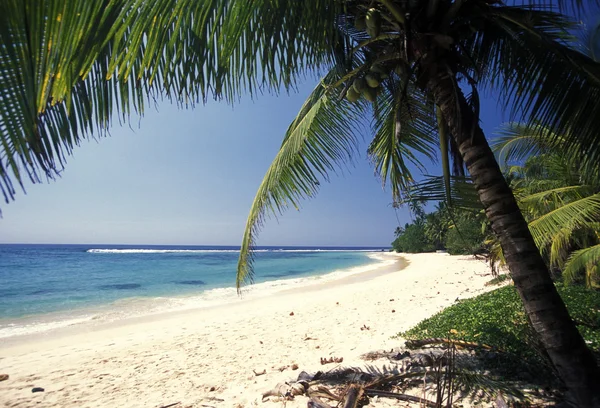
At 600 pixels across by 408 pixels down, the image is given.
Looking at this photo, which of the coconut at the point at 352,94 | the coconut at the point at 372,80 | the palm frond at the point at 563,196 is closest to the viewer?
the coconut at the point at 372,80

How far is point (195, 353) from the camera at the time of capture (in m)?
5.82

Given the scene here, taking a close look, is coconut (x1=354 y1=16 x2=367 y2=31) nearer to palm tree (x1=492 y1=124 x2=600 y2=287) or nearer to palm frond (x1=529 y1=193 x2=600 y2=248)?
palm tree (x1=492 y1=124 x2=600 y2=287)

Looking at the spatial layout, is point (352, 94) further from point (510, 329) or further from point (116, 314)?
point (116, 314)

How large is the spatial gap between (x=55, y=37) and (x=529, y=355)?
4.34m

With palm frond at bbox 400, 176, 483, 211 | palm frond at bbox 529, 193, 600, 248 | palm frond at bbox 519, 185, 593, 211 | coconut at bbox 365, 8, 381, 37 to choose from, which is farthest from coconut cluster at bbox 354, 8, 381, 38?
palm frond at bbox 519, 185, 593, 211

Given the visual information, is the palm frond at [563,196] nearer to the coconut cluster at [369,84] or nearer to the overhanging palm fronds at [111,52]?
the coconut cluster at [369,84]

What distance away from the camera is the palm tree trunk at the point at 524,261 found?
188cm

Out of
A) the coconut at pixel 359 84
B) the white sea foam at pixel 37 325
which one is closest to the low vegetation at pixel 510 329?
the coconut at pixel 359 84

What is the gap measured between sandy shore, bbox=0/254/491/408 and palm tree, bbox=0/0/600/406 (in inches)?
67.6

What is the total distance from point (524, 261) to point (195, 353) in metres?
5.71

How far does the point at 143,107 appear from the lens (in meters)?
1.87

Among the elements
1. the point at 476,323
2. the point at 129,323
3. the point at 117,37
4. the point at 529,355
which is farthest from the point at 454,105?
the point at 129,323

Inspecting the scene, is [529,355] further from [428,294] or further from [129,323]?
[129,323]

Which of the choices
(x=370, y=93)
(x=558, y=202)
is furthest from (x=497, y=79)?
(x=558, y=202)
